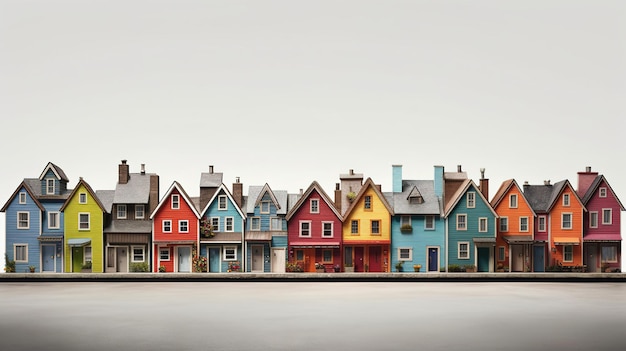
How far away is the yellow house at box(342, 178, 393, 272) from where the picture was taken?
58.9 meters

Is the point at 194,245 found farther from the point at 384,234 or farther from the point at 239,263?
the point at 384,234

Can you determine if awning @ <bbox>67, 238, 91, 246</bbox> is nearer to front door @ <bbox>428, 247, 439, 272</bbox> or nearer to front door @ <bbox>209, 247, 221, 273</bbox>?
front door @ <bbox>209, 247, 221, 273</bbox>

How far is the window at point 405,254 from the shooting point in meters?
59.1

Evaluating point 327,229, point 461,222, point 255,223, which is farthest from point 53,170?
point 461,222

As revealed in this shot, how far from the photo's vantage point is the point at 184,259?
5853 centimetres

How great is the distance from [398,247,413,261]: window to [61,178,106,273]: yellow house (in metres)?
23.4

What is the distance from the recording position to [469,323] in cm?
3328

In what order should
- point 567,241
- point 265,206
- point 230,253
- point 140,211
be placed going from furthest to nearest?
1. point 567,241
2. point 140,211
3. point 265,206
4. point 230,253

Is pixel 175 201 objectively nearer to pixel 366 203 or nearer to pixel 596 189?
pixel 366 203

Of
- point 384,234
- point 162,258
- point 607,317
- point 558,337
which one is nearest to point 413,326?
point 558,337

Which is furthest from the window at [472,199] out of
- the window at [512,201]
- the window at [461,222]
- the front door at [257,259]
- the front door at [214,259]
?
the front door at [214,259]

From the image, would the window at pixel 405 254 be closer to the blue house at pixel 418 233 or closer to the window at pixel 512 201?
the blue house at pixel 418 233

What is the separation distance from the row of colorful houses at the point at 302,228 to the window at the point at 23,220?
0.08 meters

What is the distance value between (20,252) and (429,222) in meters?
32.3
